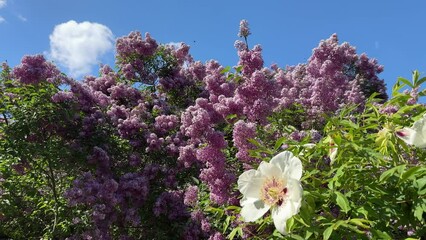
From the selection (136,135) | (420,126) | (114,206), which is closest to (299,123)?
(136,135)

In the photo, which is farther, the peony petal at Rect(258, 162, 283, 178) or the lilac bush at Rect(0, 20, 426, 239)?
the lilac bush at Rect(0, 20, 426, 239)

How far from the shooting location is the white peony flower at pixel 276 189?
1476 millimetres

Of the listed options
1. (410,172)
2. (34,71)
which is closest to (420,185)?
(410,172)

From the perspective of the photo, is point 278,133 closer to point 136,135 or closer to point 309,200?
point 136,135

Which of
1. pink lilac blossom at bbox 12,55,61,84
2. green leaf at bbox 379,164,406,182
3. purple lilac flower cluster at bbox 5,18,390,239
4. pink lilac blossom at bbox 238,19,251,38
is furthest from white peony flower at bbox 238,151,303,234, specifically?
pink lilac blossom at bbox 238,19,251,38

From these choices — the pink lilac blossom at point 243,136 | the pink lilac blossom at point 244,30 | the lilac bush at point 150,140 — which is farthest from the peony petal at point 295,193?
the pink lilac blossom at point 244,30

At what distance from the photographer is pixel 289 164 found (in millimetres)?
1553

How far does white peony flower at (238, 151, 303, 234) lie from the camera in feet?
4.84

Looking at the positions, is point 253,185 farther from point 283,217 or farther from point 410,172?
point 410,172

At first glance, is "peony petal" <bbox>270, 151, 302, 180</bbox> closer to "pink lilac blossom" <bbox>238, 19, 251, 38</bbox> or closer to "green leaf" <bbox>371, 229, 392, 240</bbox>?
"green leaf" <bbox>371, 229, 392, 240</bbox>

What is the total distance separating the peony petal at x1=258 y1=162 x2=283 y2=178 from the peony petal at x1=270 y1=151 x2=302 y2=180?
0.01 metres

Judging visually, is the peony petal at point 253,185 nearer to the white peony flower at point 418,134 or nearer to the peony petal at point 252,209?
the peony petal at point 252,209

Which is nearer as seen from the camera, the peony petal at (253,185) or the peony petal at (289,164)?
the peony petal at (289,164)

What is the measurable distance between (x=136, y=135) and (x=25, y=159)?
1410mm
